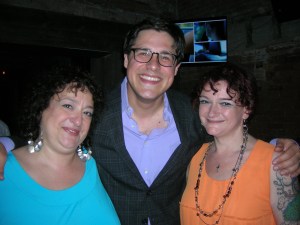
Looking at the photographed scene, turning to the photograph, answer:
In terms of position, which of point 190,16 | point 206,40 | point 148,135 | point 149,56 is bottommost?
point 148,135

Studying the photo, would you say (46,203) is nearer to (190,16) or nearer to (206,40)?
(206,40)

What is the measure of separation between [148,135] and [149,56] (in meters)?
0.63

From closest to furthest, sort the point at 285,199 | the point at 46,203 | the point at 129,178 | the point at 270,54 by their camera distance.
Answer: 1. the point at 46,203
2. the point at 285,199
3. the point at 129,178
4. the point at 270,54

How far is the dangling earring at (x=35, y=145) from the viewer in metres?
1.61

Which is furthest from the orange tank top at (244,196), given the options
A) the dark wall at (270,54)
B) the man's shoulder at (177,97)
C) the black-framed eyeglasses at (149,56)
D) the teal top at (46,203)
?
the dark wall at (270,54)

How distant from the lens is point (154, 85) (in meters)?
1.99

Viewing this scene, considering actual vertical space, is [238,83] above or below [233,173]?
above

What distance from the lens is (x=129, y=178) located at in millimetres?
1883

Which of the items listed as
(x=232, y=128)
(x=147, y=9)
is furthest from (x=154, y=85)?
(x=147, y=9)

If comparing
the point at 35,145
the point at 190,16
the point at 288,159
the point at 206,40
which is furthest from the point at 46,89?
the point at 190,16

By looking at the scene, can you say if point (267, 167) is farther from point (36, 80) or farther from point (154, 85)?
point (36, 80)

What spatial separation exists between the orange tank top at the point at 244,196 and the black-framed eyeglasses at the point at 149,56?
90 centimetres

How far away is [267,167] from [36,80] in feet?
5.27

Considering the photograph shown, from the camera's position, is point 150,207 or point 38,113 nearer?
point 38,113
